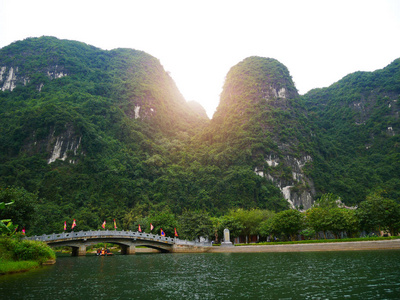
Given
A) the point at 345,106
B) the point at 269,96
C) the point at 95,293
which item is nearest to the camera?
the point at 95,293

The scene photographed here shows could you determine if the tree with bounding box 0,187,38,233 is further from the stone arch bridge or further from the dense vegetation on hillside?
the dense vegetation on hillside

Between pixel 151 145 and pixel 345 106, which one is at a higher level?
pixel 345 106

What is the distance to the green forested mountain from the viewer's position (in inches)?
4286

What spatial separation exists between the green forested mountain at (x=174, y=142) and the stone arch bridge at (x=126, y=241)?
93.0 feet

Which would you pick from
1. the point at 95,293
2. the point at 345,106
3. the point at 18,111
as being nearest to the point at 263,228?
the point at 95,293

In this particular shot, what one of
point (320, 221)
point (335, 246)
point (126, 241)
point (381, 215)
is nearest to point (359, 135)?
point (320, 221)

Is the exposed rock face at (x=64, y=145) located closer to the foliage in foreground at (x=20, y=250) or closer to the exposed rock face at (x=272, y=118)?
the exposed rock face at (x=272, y=118)

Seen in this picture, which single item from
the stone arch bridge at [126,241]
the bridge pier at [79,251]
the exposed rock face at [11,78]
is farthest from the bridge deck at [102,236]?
the exposed rock face at [11,78]

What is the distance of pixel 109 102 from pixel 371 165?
446 ft

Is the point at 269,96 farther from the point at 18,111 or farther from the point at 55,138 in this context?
the point at 18,111

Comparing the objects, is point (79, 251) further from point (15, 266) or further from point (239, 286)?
point (239, 286)

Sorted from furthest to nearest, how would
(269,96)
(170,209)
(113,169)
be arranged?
(269,96), (113,169), (170,209)

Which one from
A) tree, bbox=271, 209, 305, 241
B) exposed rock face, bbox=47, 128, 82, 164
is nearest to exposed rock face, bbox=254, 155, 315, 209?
tree, bbox=271, 209, 305, 241

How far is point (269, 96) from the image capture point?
159750 mm
